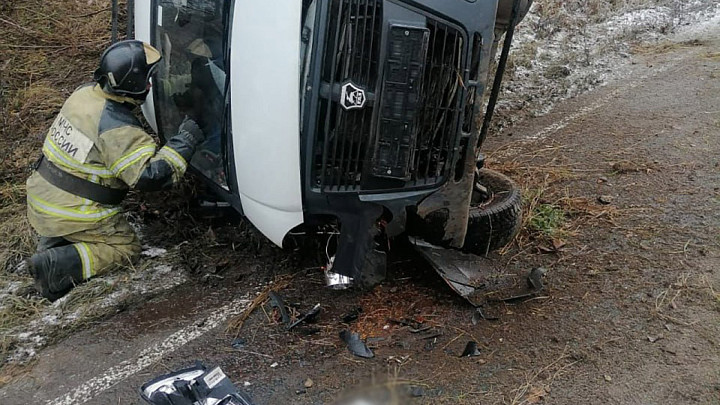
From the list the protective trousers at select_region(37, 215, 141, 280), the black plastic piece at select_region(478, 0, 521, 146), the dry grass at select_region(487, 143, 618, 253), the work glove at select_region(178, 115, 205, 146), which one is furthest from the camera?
the dry grass at select_region(487, 143, 618, 253)

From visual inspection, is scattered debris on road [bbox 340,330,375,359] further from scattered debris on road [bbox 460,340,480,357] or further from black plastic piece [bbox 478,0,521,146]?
black plastic piece [bbox 478,0,521,146]

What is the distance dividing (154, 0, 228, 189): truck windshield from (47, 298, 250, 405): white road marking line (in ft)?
2.27

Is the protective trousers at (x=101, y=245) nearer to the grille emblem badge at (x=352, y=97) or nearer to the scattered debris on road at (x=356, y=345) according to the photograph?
the scattered debris on road at (x=356, y=345)

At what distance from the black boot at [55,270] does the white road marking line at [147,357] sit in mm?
829

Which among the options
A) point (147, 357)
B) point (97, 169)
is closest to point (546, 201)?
point (147, 357)

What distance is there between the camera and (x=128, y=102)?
3.79 m

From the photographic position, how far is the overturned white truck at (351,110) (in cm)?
298

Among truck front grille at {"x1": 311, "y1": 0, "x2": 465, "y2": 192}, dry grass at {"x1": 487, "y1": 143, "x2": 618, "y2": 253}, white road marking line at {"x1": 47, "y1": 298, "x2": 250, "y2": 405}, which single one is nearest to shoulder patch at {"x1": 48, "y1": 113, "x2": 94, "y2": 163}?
white road marking line at {"x1": 47, "y1": 298, "x2": 250, "y2": 405}

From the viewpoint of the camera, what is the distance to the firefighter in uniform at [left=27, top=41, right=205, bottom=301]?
3613 millimetres

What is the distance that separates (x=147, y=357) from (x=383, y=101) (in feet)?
5.56

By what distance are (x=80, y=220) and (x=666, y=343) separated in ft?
10.6

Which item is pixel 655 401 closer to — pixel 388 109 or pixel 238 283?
pixel 388 109

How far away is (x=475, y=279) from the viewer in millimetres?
3650

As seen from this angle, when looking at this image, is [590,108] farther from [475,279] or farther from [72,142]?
[72,142]
